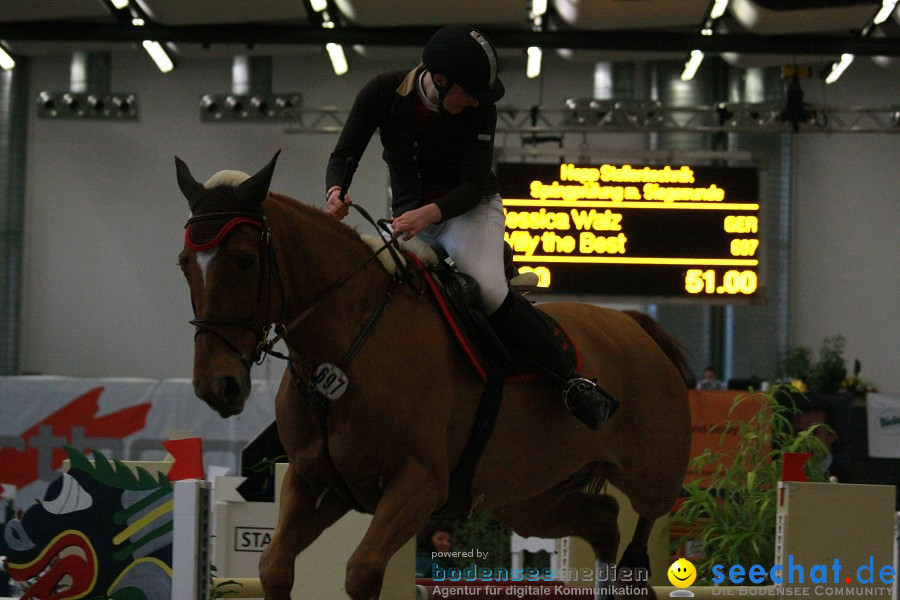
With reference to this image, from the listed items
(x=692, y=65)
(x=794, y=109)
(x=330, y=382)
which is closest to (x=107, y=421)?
(x=330, y=382)

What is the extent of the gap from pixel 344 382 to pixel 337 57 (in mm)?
9600

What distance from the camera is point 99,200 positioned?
42.5 feet

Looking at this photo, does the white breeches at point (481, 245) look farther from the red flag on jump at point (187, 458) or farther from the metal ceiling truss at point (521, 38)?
the metal ceiling truss at point (521, 38)

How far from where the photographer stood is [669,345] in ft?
13.5

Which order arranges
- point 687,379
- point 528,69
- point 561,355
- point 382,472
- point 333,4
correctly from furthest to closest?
point 528,69
point 333,4
point 687,379
point 561,355
point 382,472

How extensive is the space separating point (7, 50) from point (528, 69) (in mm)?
6293

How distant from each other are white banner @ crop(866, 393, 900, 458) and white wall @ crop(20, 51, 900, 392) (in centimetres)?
401

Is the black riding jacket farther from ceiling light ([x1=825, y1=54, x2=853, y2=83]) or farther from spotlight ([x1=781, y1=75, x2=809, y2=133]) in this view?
ceiling light ([x1=825, y1=54, x2=853, y2=83])

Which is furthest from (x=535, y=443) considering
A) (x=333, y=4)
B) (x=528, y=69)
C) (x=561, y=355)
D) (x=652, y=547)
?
(x=528, y=69)

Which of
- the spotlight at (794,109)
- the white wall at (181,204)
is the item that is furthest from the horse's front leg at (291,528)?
the white wall at (181,204)

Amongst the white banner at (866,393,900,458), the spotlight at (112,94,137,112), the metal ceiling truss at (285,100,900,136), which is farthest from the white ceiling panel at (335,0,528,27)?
the white banner at (866,393,900,458)

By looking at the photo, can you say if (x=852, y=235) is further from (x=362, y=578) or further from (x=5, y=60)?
(x=362, y=578)

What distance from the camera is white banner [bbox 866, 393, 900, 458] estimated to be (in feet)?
28.0

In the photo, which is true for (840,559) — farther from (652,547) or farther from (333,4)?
(333,4)
